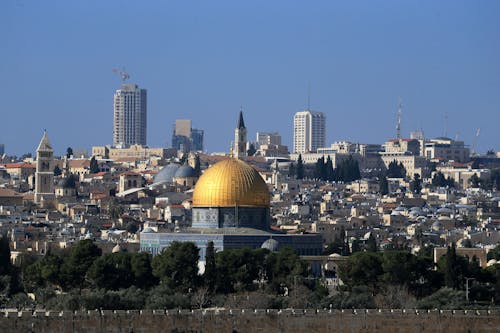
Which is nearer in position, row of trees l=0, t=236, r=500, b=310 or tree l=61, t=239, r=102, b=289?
row of trees l=0, t=236, r=500, b=310

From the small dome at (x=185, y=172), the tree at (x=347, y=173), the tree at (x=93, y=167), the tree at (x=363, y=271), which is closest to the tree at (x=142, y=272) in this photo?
the tree at (x=363, y=271)

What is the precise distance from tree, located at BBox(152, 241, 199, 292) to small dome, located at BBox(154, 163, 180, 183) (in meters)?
81.8

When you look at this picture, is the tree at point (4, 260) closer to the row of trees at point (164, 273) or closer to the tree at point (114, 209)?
the row of trees at point (164, 273)

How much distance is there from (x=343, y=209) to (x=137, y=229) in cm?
2566

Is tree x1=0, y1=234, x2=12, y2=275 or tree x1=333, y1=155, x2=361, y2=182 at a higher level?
tree x1=333, y1=155, x2=361, y2=182

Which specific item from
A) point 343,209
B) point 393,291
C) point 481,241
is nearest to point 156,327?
point 393,291

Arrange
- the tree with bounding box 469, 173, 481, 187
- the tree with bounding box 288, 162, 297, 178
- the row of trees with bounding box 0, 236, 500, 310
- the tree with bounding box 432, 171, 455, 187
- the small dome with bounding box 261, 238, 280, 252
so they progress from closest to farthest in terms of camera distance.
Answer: the row of trees with bounding box 0, 236, 500, 310 < the small dome with bounding box 261, 238, 280, 252 < the tree with bounding box 288, 162, 297, 178 < the tree with bounding box 432, 171, 455, 187 < the tree with bounding box 469, 173, 481, 187

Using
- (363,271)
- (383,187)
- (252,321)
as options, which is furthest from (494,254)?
(383,187)

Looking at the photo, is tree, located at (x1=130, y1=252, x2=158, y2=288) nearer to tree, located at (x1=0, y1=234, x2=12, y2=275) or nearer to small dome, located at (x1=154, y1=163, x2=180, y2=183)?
tree, located at (x1=0, y1=234, x2=12, y2=275)

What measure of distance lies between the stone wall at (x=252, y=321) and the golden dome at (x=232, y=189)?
1081 inches

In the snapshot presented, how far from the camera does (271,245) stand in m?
83.2

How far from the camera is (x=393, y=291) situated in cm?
6781

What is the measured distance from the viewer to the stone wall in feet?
178

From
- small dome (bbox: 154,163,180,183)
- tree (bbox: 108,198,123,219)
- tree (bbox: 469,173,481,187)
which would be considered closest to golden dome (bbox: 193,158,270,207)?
tree (bbox: 108,198,123,219)
